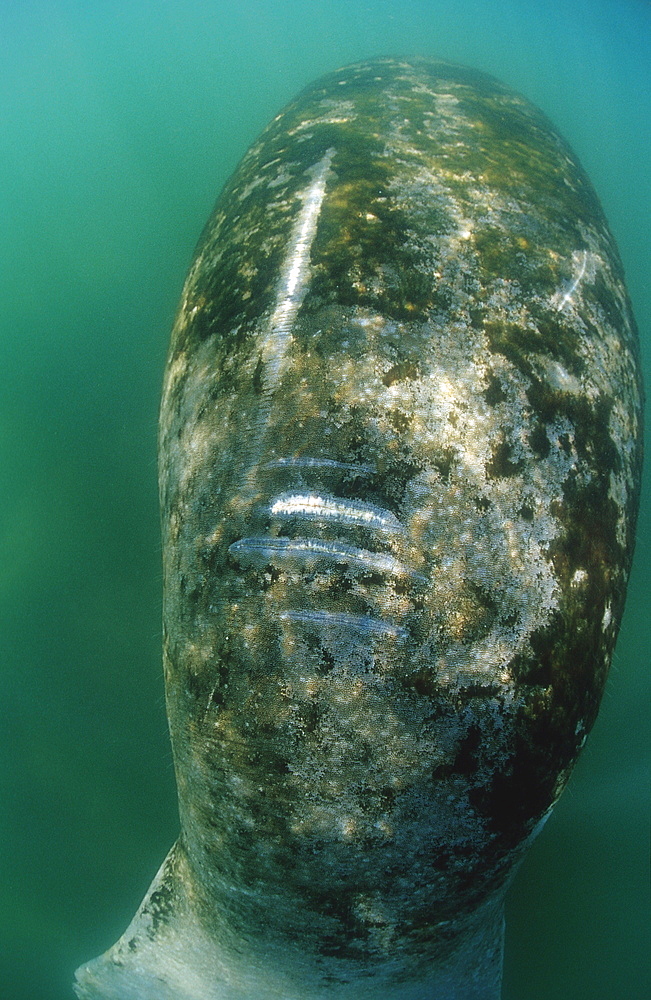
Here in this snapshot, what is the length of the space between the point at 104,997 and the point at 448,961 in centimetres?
160

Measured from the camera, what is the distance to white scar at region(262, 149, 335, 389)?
1.95m

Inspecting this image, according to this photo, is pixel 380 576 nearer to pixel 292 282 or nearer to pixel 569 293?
pixel 292 282

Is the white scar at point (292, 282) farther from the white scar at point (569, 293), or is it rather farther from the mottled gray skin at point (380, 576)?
the white scar at point (569, 293)

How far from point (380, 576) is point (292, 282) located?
3.58 ft

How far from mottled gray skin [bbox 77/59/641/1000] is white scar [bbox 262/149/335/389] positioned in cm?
1

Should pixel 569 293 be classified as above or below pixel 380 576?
above

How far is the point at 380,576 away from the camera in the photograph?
66.0 inches

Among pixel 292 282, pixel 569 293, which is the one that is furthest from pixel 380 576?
pixel 569 293

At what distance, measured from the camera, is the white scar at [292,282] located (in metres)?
1.95

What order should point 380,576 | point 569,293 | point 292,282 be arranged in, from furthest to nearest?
1. point 569,293
2. point 292,282
3. point 380,576

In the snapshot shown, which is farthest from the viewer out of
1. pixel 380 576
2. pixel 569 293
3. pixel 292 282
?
pixel 569 293

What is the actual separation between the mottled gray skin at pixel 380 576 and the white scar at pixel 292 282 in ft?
0.04

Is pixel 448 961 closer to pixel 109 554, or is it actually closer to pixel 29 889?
pixel 29 889

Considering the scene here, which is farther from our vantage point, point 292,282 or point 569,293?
point 569,293
